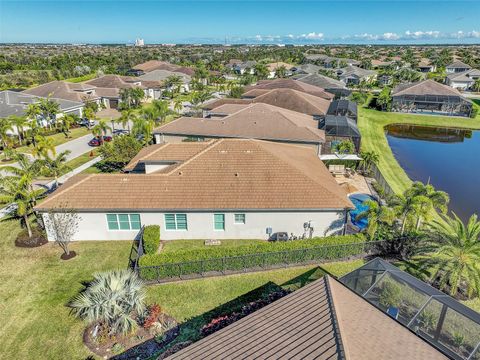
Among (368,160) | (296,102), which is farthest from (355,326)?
(296,102)

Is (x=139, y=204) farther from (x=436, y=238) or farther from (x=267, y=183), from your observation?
(x=436, y=238)

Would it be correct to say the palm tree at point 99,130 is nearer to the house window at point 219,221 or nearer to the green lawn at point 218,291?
the house window at point 219,221

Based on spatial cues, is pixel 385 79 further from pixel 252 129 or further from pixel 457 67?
pixel 252 129

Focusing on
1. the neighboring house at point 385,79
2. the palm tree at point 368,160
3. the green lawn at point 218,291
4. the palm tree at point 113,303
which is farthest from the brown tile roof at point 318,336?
the neighboring house at point 385,79

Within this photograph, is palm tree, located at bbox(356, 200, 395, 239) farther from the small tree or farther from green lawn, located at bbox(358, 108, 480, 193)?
the small tree

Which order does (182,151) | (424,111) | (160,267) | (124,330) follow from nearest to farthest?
(124,330)
(160,267)
(182,151)
(424,111)

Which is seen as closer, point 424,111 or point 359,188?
point 359,188

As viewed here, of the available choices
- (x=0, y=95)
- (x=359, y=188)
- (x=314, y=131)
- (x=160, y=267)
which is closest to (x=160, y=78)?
(x=0, y=95)

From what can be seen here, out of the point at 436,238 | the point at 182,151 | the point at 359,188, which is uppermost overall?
the point at 182,151
